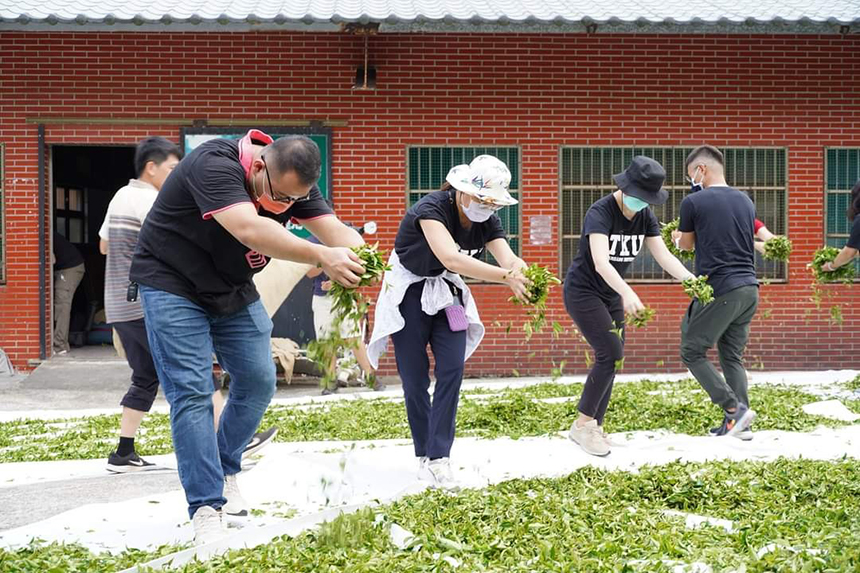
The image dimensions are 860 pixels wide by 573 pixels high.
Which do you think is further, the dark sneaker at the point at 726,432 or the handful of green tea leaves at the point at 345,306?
the dark sneaker at the point at 726,432

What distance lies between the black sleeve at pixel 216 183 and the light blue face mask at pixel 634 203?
124 inches

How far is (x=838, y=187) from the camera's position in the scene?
43.0 feet

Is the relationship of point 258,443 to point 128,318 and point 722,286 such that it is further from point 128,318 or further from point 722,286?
point 722,286

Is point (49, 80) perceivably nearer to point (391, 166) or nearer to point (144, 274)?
point (391, 166)

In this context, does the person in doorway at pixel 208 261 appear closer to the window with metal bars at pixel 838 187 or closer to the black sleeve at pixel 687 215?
the black sleeve at pixel 687 215

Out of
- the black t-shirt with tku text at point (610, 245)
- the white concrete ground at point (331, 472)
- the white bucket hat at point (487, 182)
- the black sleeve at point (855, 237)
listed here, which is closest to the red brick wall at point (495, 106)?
the black sleeve at point (855, 237)

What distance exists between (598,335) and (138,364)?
2.86 metres

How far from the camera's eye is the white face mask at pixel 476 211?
6.05 meters

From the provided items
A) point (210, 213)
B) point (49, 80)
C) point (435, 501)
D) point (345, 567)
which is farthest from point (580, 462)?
point (49, 80)

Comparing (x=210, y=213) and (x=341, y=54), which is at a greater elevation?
(x=341, y=54)

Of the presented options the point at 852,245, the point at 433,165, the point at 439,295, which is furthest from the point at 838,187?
the point at 439,295

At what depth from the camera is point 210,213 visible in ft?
14.4

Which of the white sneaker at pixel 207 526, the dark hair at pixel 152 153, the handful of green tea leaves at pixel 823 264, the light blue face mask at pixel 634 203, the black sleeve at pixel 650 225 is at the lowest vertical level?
the white sneaker at pixel 207 526

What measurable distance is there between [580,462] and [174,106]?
7433 mm
